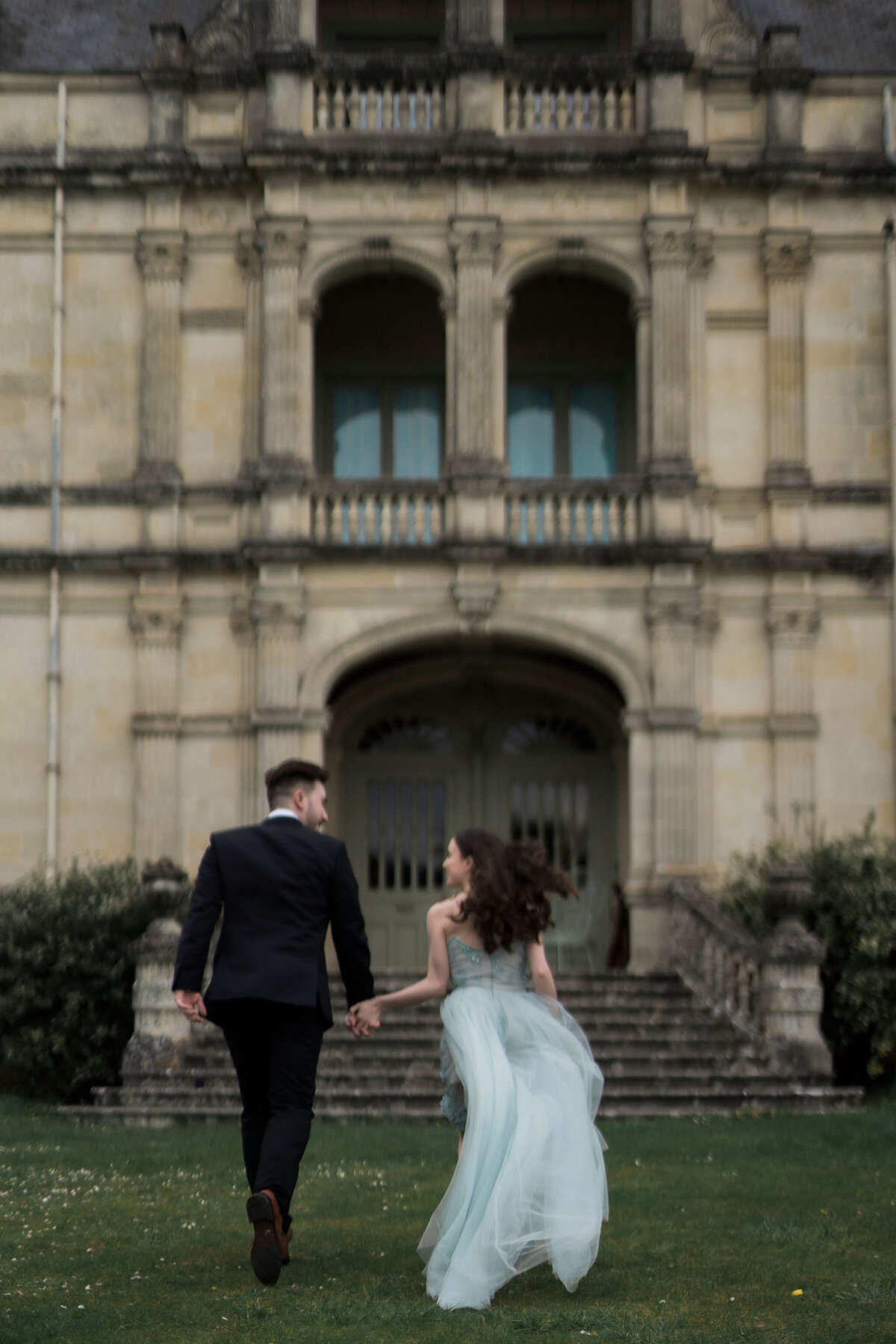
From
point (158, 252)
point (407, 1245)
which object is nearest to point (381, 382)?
point (158, 252)

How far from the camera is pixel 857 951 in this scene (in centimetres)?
1553

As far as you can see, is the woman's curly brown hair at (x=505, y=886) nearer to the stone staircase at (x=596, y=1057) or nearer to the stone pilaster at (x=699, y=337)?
the stone staircase at (x=596, y=1057)

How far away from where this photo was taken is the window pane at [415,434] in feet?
69.1

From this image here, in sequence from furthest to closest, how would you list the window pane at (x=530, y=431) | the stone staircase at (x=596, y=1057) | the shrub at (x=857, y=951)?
the window pane at (x=530, y=431)
the shrub at (x=857, y=951)
the stone staircase at (x=596, y=1057)

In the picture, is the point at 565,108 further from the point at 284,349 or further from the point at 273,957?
the point at 273,957

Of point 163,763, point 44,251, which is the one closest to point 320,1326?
point 163,763

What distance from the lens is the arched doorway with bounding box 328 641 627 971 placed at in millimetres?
20594

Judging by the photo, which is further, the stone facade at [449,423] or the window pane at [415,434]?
the window pane at [415,434]

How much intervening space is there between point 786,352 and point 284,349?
544 centimetres

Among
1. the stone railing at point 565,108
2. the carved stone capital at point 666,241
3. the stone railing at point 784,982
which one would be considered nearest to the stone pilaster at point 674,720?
the stone railing at point 784,982

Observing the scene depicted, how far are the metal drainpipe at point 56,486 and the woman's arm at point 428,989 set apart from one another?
11729 millimetres

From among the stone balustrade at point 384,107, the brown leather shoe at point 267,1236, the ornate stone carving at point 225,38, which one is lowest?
the brown leather shoe at point 267,1236

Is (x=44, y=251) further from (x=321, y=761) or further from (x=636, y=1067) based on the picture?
(x=636, y=1067)

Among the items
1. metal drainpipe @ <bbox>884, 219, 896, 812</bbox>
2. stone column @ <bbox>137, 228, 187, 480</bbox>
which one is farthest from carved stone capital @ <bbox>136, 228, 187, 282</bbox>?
metal drainpipe @ <bbox>884, 219, 896, 812</bbox>
